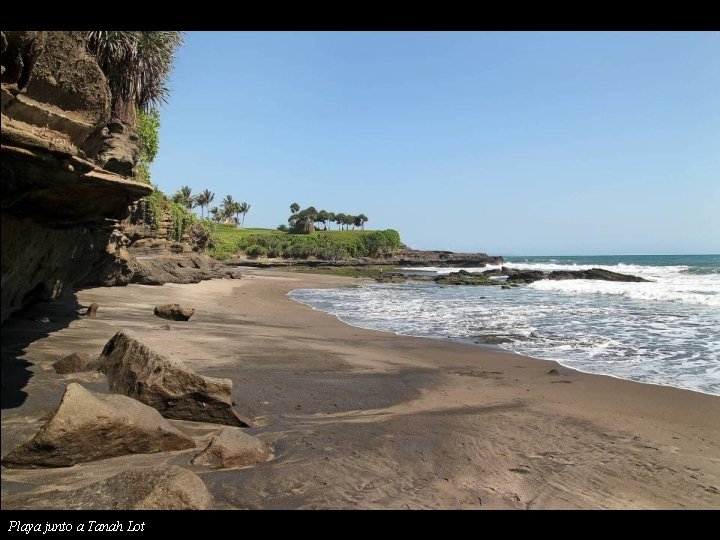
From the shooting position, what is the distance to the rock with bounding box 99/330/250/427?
5.02 m

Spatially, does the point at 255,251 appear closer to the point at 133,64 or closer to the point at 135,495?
the point at 133,64

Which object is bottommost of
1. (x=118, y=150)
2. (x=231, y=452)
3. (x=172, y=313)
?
(x=231, y=452)

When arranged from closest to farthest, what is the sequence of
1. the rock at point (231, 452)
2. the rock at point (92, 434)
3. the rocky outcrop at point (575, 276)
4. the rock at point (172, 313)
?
the rock at point (92, 434) < the rock at point (231, 452) < the rock at point (172, 313) < the rocky outcrop at point (575, 276)

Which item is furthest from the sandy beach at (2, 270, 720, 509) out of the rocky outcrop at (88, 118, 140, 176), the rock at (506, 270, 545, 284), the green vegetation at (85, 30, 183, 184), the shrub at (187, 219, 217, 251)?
the rock at (506, 270, 545, 284)

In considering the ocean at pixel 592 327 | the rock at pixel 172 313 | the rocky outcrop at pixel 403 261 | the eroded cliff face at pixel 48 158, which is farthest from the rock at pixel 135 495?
the rocky outcrop at pixel 403 261

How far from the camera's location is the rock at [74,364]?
5.95m

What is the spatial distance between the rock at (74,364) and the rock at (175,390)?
0.97 metres

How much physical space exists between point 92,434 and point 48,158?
2339mm

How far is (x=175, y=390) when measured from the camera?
505cm

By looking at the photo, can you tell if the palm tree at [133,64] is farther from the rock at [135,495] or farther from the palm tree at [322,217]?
the palm tree at [322,217]

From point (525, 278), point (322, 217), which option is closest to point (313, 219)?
point (322, 217)

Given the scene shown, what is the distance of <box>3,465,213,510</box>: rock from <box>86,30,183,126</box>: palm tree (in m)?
13.3
